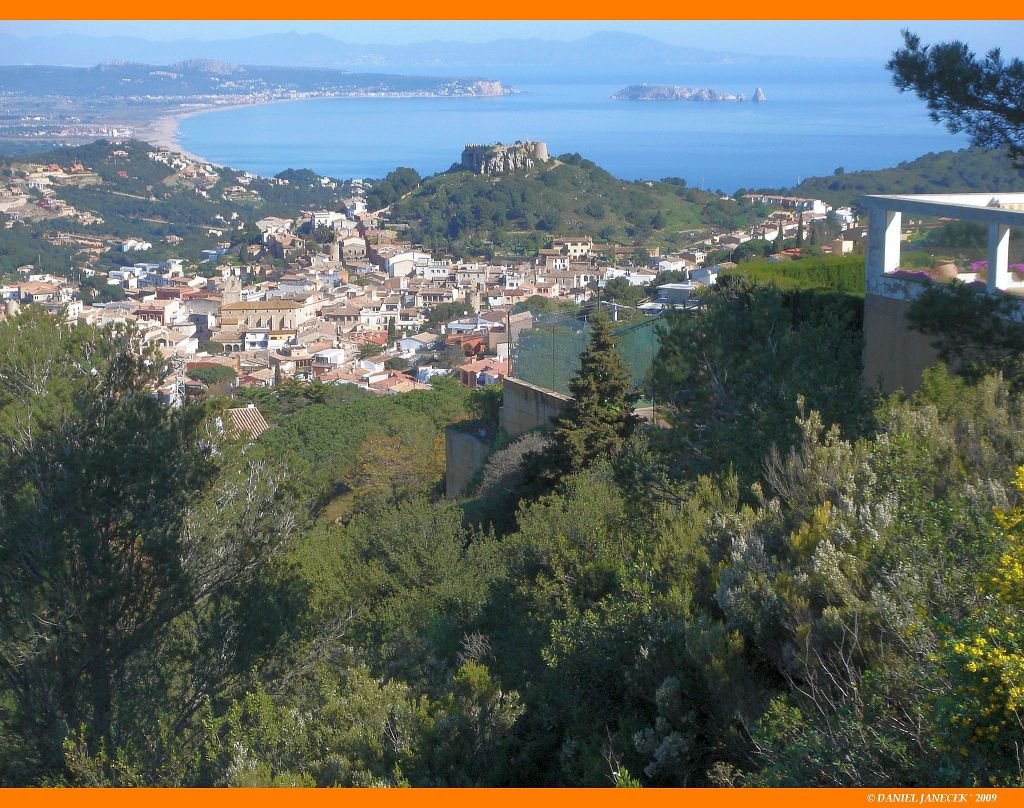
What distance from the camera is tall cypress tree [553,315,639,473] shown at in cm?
824

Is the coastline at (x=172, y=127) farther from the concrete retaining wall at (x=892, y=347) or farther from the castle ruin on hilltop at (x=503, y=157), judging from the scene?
the concrete retaining wall at (x=892, y=347)

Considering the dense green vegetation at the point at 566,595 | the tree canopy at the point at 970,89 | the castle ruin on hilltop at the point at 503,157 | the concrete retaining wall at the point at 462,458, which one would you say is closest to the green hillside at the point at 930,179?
the concrete retaining wall at the point at 462,458

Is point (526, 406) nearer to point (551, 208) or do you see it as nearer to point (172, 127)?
point (551, 208)

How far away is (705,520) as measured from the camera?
13.9 ft

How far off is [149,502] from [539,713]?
2.27 metres

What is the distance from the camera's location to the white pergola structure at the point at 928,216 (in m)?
5.97

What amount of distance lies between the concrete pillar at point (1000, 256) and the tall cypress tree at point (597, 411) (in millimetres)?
2972

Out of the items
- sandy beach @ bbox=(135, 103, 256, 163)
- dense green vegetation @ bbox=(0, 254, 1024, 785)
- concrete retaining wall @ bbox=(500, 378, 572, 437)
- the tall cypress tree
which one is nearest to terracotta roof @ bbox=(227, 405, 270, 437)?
concrete retaining wall @ bbox=(500, 378, 572, 437)

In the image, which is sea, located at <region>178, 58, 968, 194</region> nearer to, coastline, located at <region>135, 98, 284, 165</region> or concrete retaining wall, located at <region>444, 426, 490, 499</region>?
coastline, located at <region>135, 98, 284, 165</region>

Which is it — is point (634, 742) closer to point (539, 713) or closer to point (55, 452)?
→ point (539, 713)

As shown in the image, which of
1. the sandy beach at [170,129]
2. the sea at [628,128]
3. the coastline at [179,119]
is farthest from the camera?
the coastline at [179,119]

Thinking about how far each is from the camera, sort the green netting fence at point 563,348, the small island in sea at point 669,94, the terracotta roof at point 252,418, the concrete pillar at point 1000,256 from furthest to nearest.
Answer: the small island in sea at point 669,94 < the terracotta roof at point 252,418 < the green netting fence at point 563,348 < the concrete pillar at point 1000,256

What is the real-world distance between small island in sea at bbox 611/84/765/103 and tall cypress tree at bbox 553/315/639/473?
126m

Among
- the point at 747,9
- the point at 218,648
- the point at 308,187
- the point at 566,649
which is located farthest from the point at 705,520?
the point at 308,187
